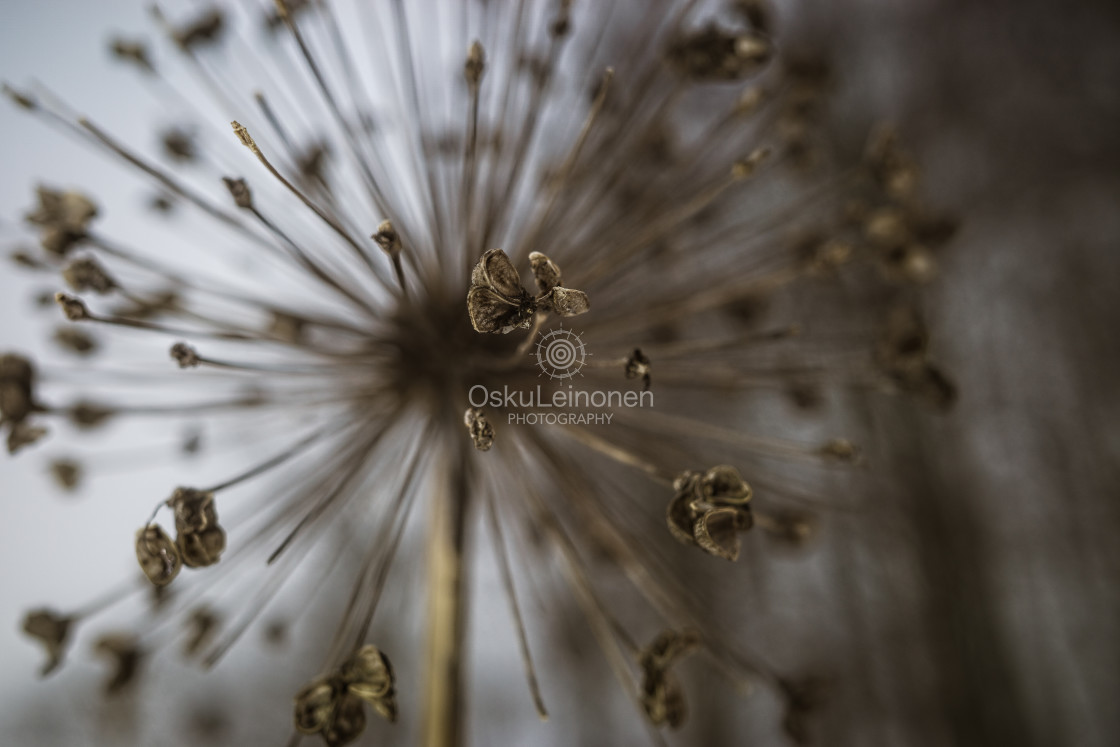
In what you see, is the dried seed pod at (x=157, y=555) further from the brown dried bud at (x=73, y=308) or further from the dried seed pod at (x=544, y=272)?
the dried seed pod at (x=544, y=272)

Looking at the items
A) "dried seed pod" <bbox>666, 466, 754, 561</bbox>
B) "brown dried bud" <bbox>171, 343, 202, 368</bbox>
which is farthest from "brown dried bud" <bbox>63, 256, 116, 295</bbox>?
"dried seed pod" <bbox>666, 466, 754, 561</bbox>

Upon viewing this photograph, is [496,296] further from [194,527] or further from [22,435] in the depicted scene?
[22,435]

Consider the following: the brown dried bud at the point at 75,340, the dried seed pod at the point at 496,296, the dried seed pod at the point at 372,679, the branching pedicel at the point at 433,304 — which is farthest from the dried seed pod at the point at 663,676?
the brown dried bud at the point at 75,340

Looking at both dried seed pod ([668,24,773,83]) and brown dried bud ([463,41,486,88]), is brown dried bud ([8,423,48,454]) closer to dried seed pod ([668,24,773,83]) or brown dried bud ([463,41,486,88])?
brown dried bud ([463,41,486,88])

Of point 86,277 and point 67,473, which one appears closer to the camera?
point 86,277

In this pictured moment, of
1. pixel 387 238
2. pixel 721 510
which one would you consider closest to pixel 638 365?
pixel 721 510

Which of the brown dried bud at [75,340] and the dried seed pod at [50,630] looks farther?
the brown dried bud at [75,340]

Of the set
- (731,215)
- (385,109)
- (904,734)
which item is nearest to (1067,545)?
(904,734)
